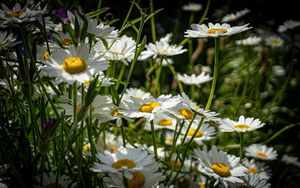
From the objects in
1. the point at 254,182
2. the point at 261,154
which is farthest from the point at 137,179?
the point at 261,154

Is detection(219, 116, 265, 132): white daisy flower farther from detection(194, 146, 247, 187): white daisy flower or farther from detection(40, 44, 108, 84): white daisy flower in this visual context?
detection(40, 44, 108, 84): white daisy flower

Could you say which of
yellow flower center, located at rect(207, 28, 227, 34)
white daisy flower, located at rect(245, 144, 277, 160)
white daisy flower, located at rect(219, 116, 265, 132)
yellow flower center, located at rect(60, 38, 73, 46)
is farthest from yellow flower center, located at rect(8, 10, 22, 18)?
white daisy flower, located at rect(245, 144, 277, 160)

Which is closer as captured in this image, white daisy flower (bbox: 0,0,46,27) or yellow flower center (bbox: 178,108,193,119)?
white daisy flower (bbox: 0,0,46,27)

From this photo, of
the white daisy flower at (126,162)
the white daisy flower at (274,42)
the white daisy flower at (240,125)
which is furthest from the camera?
the white daisy flower at (274,42)

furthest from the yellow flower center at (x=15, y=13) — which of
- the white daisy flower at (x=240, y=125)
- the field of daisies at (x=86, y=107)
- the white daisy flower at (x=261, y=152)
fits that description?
the white daisy flower at (x=261, y=152)

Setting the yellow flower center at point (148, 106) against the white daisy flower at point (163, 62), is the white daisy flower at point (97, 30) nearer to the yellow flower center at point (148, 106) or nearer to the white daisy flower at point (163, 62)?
the yellow flower center at point (148, 106)
